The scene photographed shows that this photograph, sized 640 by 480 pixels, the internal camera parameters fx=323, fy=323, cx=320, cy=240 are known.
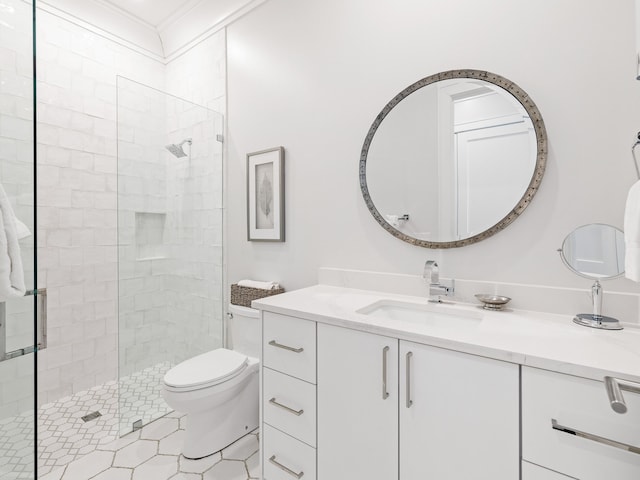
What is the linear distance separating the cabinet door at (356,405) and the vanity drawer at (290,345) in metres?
0.05

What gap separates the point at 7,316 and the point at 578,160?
2064 mm

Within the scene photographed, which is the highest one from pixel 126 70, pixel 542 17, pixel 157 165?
pixel 126 70

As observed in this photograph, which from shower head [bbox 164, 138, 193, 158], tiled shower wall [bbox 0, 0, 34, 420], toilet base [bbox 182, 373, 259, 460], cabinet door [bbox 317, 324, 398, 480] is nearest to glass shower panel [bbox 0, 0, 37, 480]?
tiled shower wall [bbox 0, 0, 34, 420]

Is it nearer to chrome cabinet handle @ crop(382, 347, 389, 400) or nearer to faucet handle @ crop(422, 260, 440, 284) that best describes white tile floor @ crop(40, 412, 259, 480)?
chrome cabinet handle @ crop(382, 347, 389, 400)

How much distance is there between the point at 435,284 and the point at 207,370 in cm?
126

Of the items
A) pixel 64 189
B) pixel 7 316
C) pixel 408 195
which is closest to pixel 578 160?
pixel 408 195

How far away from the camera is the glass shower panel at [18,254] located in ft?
3.35

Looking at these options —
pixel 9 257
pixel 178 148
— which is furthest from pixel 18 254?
pixel 178 148

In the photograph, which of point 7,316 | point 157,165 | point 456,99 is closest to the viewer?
point 7,316

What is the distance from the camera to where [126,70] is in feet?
8.48

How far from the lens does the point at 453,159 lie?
147 centimetres

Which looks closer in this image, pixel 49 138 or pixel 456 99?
pixel 456 99

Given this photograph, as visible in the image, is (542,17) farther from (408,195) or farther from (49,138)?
(49,138)

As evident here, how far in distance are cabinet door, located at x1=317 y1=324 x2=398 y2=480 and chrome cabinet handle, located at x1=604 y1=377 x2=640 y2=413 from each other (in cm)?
55
